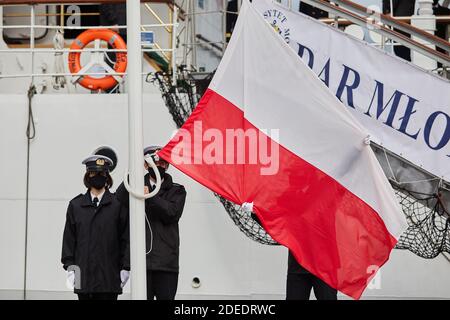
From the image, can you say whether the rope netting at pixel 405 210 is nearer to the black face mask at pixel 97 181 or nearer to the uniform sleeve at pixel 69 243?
the black face mask at pixel 97 181

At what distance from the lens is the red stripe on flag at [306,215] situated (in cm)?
782

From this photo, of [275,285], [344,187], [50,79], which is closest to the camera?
[344,187]

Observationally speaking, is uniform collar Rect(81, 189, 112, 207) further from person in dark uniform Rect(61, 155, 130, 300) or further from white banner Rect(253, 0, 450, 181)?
white banner Rect(253, 0, 450, 181)

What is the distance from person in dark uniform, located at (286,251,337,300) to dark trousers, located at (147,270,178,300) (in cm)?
86

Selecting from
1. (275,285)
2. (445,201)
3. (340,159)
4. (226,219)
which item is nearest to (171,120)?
(226,219)

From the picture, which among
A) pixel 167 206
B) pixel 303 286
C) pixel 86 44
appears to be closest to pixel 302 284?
pixel 303 286

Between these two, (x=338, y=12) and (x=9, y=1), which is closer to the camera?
(x=338, y=12)

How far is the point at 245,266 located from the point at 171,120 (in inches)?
57.9

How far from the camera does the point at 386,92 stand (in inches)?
394

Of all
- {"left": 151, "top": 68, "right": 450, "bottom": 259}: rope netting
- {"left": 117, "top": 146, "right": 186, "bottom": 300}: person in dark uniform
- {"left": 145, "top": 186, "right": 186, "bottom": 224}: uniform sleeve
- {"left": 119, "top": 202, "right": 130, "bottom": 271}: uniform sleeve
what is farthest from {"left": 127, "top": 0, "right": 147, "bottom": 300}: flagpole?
{"left": 151, "top": 68, "right": 450, "bottom": 259}: rope netting

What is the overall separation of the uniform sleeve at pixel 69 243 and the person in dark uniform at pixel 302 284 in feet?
5.28

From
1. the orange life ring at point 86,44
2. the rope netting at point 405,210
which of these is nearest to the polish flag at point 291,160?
the rope netting at point 405,210

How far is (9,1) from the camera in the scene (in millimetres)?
11633
